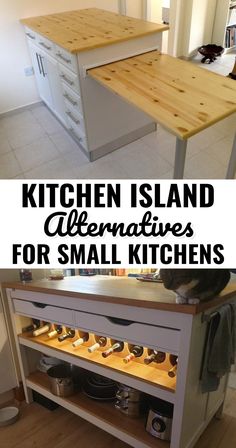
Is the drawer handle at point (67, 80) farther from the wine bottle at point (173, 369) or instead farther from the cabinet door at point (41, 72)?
the wine bottle at point (173, 369)

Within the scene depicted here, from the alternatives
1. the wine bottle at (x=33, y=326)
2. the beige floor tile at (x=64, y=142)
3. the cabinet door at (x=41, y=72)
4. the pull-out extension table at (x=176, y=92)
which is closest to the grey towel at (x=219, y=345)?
the pull-out extension table at (x=176, y=92)

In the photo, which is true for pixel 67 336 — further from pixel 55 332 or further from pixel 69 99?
pixel 69 99

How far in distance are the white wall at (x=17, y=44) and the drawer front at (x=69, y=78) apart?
1000 millimetres

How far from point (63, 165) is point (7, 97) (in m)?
1.31

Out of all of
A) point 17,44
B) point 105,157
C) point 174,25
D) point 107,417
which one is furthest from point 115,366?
point 174,25

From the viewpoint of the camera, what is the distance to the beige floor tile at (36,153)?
2.72 meters

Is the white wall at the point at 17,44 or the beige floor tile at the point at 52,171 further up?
the white wall at the point at 17,44

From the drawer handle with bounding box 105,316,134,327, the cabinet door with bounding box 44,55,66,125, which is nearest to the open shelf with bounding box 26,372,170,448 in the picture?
the drawer handle with bounding box 105,316,134,327

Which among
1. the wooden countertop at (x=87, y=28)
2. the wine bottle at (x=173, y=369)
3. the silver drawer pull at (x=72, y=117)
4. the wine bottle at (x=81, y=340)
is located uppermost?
the wooden countertop at (x=87, y=28)

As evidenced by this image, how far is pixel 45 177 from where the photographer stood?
256cm

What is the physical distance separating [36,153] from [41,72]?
2.89 ft

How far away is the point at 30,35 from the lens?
307 cm

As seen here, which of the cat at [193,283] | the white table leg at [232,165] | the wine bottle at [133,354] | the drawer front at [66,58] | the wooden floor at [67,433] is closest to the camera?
the cat at [193,283]

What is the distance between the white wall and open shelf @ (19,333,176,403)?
2.66 meters
